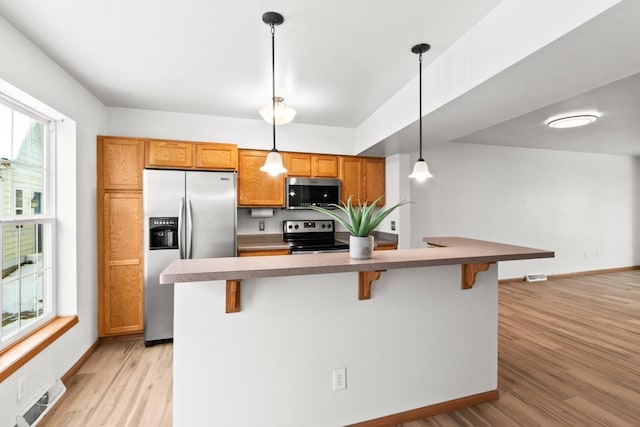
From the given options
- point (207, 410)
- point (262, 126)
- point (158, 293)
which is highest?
point (262, 126)

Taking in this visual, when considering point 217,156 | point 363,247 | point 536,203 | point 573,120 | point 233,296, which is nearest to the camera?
point 233,296

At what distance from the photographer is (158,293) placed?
10.3 ft

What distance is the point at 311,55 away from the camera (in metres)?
2.33

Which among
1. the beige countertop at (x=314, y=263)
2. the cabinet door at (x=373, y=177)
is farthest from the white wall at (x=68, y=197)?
the cabinet door at (x=373, y=177)

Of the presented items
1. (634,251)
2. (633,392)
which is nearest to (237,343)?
(633,392)

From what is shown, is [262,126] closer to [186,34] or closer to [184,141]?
[184,141]

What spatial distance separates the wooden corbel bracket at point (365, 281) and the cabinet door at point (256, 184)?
7.51ft

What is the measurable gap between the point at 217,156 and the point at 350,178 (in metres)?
1.76

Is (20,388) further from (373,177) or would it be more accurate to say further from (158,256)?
(373,177)

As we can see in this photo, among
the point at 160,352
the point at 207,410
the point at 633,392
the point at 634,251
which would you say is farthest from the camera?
the point at 634,251

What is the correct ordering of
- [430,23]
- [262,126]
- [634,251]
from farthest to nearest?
[634,251] → [262,126] → [430,23]

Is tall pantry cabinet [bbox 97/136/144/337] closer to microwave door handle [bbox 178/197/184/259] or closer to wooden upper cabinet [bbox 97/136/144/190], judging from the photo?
wooden upper cabinet [bbox 97/136/144/190]

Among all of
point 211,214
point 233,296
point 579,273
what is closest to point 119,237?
point 211,214

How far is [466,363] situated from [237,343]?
158 cm
